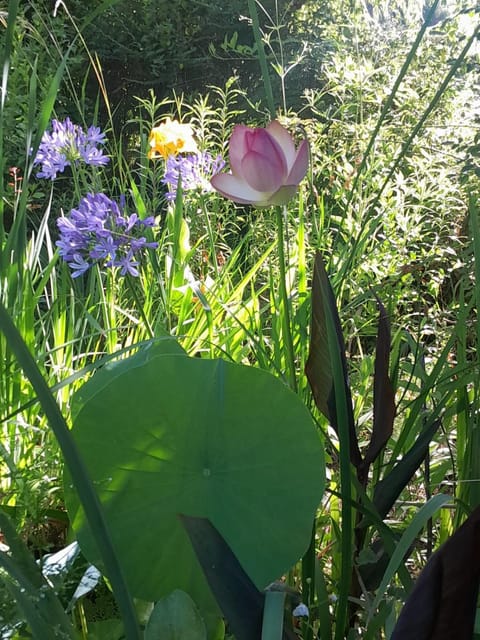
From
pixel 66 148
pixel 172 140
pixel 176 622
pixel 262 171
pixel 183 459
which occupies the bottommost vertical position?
pixel 176 622

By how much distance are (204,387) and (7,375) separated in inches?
16.3

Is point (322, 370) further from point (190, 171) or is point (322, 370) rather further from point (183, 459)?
point (190, 171)

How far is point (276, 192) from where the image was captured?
0.56 metres

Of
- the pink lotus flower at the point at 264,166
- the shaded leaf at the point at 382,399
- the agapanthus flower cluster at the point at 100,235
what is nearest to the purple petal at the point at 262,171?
the pink lotus flower at the point at 264,166

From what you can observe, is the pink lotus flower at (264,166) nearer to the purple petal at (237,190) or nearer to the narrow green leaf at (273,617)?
the purple petal at (237,190)

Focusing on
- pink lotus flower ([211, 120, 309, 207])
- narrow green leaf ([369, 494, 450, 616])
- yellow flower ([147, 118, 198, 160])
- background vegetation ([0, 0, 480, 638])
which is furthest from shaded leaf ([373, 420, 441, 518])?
yellow flower ([147, 118, 198, 160])

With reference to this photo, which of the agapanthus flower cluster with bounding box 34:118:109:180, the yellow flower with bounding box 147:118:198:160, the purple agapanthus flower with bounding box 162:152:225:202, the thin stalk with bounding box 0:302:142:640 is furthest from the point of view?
the yellow flower with bounding box 147:118:198:160

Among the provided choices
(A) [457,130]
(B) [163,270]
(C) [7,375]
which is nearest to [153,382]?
(C) [7,375]

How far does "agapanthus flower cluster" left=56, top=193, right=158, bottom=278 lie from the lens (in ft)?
2.63

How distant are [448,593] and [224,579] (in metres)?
0.14

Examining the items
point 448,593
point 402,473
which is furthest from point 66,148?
point 448,593

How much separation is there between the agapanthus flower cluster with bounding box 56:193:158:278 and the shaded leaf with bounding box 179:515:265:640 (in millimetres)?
473

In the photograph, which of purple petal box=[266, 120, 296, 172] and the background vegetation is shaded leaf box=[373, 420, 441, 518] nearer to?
the background vegetation

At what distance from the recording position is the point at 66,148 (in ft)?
3.59
